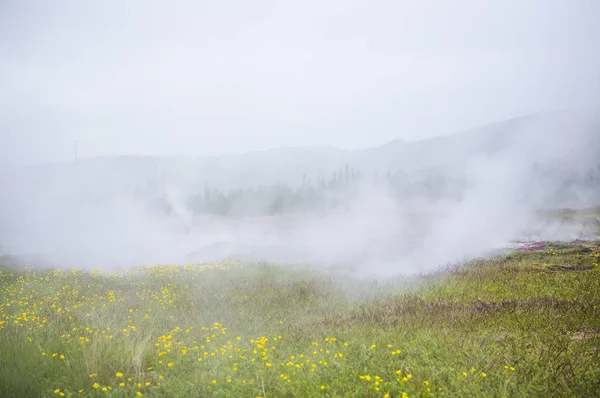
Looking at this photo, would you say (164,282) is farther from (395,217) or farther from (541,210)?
(541,210)

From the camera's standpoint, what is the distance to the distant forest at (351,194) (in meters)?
35.8

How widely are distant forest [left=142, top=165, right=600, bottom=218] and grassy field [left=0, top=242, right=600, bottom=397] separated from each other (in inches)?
1071

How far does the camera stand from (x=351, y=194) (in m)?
68.1

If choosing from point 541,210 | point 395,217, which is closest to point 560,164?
point 541,210

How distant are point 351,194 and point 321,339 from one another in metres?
62.9

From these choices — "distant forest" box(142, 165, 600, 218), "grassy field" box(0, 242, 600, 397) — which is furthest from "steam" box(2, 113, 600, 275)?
"grassy field" box(0, 242, 600, 397)

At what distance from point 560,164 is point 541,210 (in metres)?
12.5

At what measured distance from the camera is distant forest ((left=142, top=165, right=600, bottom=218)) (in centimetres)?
3575

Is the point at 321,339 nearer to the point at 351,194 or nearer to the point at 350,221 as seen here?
the point at 350,221

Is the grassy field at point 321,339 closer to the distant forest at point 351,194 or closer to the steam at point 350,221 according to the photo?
the steam at point 350,221

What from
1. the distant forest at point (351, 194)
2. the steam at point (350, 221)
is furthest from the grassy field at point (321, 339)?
the distant forest at point (351, 194)

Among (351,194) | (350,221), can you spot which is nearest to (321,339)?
(350,221)

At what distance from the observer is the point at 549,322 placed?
6.14 metres

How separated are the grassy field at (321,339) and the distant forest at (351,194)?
27.2m
